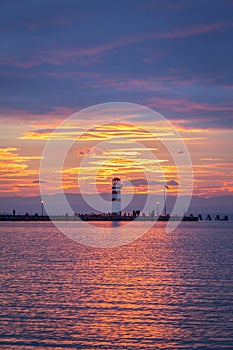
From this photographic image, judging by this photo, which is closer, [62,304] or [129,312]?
[129,312]

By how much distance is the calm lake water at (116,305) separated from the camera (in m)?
22.1

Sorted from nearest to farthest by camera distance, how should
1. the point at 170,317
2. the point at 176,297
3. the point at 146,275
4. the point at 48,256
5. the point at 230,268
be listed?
1. the point at 170,317
2. the point at 176,297
3. the point at 146,275
4. the point at 230,268
5. the point at 48,256

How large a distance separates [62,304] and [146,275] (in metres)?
11.9

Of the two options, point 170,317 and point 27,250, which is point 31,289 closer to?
point 170,317

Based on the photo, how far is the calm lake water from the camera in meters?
22.1

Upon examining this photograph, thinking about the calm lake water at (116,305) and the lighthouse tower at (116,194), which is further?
the lighthouse tower at (116,194)

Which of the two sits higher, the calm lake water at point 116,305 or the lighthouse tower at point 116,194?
the lighthouse tower at point 116,194

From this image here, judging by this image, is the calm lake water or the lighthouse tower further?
the lighthouse tower

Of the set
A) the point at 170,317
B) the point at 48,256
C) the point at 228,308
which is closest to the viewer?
the point at 170,317

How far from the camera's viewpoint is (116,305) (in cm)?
2820

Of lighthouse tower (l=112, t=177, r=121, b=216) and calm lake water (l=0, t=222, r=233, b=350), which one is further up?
lighthouse tower (l=112, t=177, r=121, b=216)

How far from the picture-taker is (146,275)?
131 feet

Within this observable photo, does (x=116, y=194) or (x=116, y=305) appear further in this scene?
(x=116, y=194)

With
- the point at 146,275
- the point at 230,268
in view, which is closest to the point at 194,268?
the point at 230,268
